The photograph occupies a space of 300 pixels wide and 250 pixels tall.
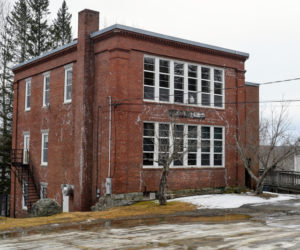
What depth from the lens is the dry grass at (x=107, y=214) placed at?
15334 mm

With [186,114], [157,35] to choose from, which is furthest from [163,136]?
[157,35]

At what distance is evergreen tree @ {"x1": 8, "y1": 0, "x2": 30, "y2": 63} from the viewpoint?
1672 inches

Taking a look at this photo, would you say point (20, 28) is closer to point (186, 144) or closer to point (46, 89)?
point (46, 89)

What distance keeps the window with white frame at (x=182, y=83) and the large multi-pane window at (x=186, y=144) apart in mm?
1500

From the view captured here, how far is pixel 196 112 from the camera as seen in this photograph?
23.7 meters

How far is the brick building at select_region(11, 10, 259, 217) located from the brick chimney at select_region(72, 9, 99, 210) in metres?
0.05

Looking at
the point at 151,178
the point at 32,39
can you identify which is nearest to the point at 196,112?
the point at 151,178

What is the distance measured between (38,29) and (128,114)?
27.5m

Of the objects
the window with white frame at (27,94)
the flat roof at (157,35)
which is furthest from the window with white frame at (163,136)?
the window with white frame at (27,94)

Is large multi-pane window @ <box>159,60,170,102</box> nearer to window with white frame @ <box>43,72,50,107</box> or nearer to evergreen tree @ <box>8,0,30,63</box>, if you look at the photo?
window with white frame @ <box>43,72,50,107</box>

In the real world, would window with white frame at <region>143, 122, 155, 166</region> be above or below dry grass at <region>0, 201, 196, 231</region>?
above

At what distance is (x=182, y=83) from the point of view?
23.4 meters

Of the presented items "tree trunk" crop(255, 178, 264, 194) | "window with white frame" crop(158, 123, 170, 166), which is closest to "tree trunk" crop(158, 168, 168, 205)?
"window with white frame" crop(158, 123, 170, 166)

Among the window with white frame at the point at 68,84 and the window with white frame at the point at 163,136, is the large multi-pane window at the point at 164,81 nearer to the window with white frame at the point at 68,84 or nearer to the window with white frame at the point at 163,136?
the window with white frame at the point at 163,136
